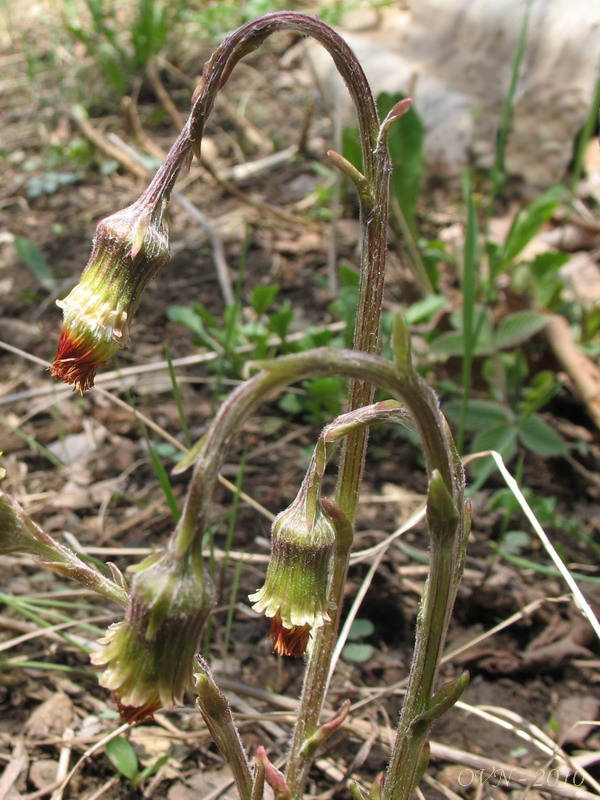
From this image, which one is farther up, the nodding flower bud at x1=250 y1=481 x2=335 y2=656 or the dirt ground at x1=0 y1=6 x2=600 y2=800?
the nodding flower bud at x1=250 y1=481 x2=335 y2=656

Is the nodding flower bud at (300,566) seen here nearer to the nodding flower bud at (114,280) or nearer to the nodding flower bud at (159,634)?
the nodding flower bud at (159,634)

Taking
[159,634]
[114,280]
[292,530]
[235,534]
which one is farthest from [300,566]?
[235,534]

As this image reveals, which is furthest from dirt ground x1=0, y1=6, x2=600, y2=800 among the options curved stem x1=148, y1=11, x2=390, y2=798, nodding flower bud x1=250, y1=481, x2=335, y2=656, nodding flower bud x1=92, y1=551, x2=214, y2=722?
nodding flower bud x1=92, y1=551, x2=214, y2=722

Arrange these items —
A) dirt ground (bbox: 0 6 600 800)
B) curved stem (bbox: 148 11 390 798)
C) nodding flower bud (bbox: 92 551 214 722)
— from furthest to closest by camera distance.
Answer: dirt ground (bbox: 0 6 600 800) < curved stem (bbox: 148 11 390 798) < nodding flower bud (bbox: 92 551 214 722)

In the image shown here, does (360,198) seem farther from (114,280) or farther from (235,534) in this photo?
(235,534)

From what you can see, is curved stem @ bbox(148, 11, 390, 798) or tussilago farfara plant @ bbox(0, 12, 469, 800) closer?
tussilago farfara plant @ bbox(0, 12, 469, 800)

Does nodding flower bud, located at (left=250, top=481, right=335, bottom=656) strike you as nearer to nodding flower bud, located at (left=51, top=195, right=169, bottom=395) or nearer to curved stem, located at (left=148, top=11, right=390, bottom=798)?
curved stem, located at (left=148, top=11, right=390, bottom=798)

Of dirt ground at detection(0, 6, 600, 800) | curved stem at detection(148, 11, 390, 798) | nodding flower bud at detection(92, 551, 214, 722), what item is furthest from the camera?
dirt ground at detection(0, 6, 600, 800)

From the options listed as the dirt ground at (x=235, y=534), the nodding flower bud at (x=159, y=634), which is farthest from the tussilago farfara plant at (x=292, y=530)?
the dirt ground at (x=235, y=534)
